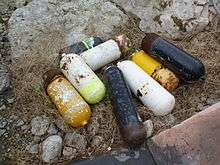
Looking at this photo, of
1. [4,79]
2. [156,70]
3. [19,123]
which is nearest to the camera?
[19,123]

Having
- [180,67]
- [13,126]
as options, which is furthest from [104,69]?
[13,126]

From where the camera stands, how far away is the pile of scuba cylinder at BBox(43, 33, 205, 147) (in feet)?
10.3

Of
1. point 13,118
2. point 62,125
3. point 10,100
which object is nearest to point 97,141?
point 62,125

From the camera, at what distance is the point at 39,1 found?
4.07 metres

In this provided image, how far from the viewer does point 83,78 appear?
329 cm

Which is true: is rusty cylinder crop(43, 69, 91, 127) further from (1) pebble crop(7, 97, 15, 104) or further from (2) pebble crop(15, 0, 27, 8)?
(2) pebble crop(15, 0, 27, 8)

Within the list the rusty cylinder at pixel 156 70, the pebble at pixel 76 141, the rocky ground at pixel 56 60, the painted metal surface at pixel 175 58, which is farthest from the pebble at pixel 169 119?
the pebble at pixel 76 141

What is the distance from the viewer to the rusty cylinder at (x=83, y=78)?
325 cm

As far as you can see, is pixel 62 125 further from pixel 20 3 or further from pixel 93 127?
pixel 20 3

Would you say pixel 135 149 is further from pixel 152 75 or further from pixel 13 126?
pixel 13 126

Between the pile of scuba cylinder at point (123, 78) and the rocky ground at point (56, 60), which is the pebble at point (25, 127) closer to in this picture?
the rocky ground at point (56, 60)

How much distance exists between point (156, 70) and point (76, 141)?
2.62 ft

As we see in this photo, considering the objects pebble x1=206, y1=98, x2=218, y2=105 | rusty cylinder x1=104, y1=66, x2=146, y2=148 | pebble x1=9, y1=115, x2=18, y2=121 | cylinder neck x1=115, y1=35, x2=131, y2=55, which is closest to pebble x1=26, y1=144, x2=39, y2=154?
pebble x1=9, y1=115, x2=18, y2=121

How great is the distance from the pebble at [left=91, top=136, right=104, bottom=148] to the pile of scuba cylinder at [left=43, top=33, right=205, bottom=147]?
0.43 ft
